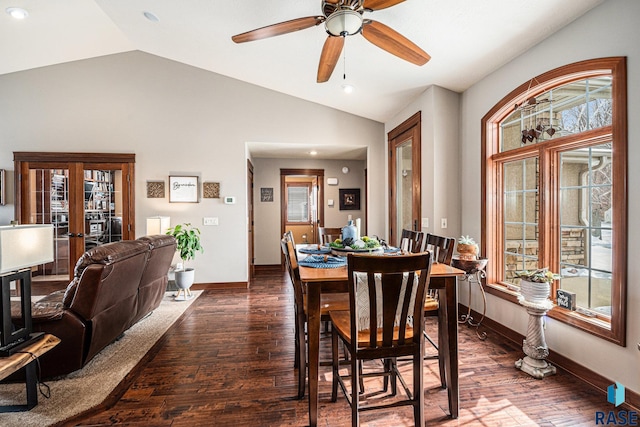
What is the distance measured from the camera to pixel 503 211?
3197 mm

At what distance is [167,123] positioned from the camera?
15.7ft

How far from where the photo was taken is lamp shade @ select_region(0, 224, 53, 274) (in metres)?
1.65

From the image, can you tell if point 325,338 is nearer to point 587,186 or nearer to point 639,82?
point 587,186

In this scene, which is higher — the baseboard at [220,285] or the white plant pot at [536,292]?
the white plant pot at [536,292]

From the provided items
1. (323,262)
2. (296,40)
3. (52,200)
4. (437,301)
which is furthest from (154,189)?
(437,301)

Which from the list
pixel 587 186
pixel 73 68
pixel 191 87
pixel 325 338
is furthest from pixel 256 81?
pixel 587 186

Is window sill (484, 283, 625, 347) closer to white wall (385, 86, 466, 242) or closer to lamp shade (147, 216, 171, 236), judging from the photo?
white wall (385, 86, 466, 242)

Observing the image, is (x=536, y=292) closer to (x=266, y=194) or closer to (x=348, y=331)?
(x=348, y=331)

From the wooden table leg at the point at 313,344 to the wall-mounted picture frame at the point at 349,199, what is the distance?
4.87m

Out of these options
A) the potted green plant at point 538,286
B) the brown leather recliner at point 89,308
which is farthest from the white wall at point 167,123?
the potted green plant at point 538,286

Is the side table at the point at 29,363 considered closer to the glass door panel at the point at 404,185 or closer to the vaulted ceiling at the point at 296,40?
the vaulted ceiling at the point at 296,40

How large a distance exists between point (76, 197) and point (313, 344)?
191 inches

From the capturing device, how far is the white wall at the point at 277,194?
21.1 feet

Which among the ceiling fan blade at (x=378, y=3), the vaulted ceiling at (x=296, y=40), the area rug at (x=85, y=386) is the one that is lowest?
the area rug at (x=85, y=386)
